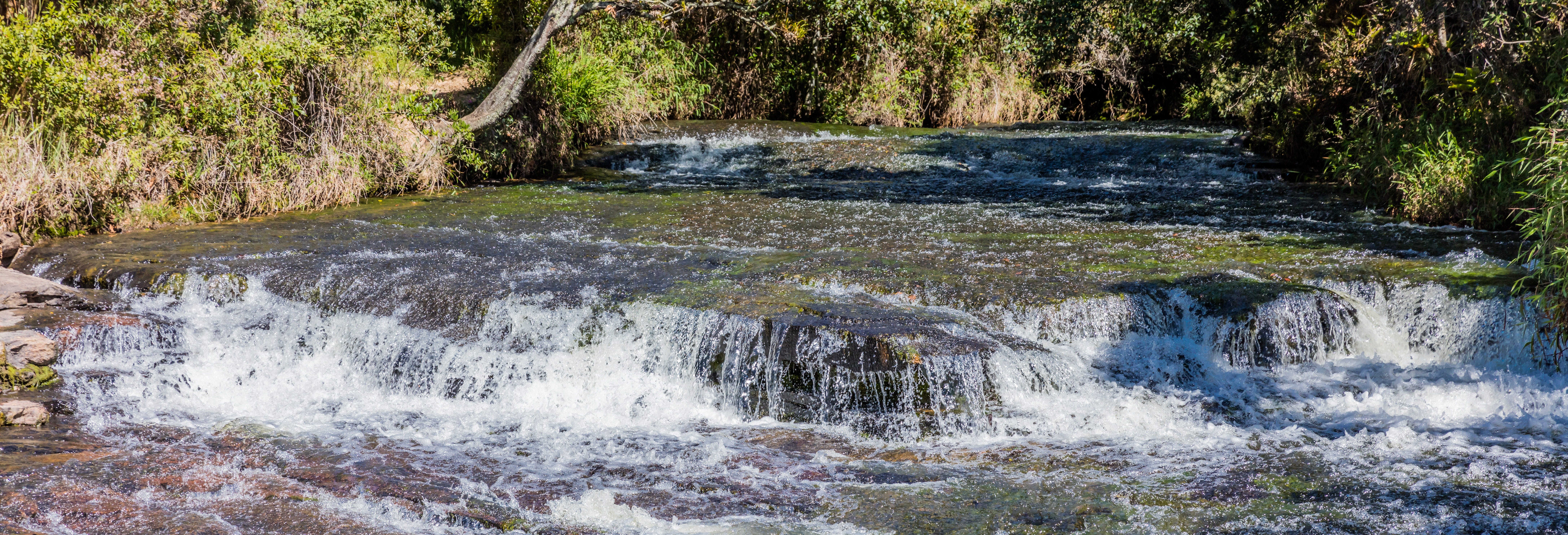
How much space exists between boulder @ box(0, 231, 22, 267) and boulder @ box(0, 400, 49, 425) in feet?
11.7

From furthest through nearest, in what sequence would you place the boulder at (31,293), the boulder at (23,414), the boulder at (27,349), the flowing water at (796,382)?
1. the boulder at (31,293)
2. the boulder at (27,349)
3. the boulder at (23,414)
4. the flowing water at (796,382)

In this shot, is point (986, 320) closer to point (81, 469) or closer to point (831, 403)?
point (831, 403)

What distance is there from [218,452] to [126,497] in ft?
2.48

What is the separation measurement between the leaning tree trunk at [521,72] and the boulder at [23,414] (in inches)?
314

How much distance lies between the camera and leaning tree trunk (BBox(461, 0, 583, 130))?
44.1 feet

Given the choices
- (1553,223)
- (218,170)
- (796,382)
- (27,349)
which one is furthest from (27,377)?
(1553,223)

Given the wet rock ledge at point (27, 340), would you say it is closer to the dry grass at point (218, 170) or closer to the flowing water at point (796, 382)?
the flowing water at point (796, 382)

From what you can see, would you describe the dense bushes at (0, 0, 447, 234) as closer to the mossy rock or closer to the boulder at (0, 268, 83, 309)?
the boulder at (0, 268, 83, 309)

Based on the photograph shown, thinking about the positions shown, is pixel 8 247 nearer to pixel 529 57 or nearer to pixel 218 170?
pixel 218 170

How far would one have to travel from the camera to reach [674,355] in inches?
267

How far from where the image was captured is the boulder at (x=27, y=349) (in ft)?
21.0

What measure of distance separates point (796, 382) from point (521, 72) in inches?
335

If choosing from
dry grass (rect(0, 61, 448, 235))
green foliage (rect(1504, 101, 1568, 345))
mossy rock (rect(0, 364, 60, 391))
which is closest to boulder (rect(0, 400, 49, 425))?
mossy rock (rect(0, 364, 60, 391))

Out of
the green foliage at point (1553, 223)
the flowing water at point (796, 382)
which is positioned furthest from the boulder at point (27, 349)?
the green foliage at point (1553, 223)
